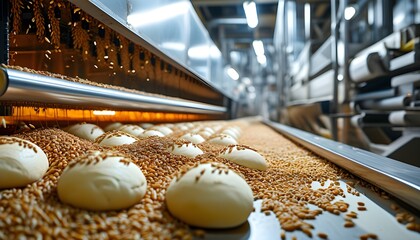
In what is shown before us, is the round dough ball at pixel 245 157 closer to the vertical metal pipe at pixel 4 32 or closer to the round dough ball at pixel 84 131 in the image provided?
the round dough ball at pixel 84 131

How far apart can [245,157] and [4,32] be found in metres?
1.23

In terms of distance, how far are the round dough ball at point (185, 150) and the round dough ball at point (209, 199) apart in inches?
19.0

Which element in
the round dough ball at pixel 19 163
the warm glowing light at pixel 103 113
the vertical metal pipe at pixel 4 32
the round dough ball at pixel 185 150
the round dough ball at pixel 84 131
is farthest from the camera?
the warm glowing light at pixel 103 113

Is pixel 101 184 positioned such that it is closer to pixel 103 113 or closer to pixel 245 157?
pixel 245 157

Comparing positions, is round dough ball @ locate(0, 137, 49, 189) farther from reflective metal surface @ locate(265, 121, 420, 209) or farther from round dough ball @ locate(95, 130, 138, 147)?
reflective metal surface @ locate(265, 121, 420, 209)

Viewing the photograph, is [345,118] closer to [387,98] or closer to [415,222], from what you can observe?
[387,98]

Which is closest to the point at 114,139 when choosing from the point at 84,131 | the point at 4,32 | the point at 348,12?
the point at 84,131

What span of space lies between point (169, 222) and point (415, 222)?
0.72 metres

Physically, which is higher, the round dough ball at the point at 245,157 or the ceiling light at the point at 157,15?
the ceiling light at the point at 157,15

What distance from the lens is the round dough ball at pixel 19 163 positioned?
99 centimetres

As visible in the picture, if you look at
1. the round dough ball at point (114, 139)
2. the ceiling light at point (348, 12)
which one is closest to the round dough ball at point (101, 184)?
the round dough ball at point (114, 139)

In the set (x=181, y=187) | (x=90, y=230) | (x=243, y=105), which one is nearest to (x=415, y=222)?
(x=181, y=187)

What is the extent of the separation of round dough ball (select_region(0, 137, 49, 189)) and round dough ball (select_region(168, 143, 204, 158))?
21.6 inches

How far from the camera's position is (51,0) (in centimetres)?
157
